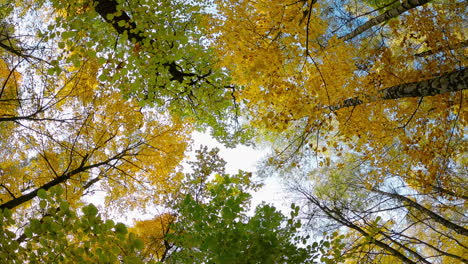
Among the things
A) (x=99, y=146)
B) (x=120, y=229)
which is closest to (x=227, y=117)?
(x=99, y=146)

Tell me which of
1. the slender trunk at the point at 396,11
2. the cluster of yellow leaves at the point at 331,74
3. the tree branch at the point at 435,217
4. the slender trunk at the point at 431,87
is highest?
the slender trunk at the point at 396,11

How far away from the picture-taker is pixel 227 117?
→ 8.11 m

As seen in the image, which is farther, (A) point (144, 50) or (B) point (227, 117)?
(B) point (227, 117)

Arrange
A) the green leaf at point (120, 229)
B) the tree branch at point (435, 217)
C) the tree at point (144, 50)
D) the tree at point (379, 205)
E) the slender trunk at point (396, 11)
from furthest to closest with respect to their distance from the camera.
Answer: the tree at point (379, 205) < the tree branch at point (435, 217) < the slender trunk at point (396, 11) < the tree at point (144, 50) < the green leaf at point (120, 229)

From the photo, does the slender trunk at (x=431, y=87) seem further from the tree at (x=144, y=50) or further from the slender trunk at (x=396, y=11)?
the tree at (x=144, y=50)

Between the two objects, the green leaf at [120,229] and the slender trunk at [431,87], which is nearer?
the green leaf at [120,229]

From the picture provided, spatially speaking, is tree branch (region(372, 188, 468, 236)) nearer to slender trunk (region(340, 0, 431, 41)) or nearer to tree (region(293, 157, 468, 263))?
tree (region(293, 157, 468, 263))

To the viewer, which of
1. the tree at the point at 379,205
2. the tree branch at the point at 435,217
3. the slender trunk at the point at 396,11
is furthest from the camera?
the tree at the point at 379,205

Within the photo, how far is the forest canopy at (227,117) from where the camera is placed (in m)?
2.49

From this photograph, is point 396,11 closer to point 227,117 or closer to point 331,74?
point 331,74

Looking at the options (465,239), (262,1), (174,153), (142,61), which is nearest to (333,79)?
(262,1)

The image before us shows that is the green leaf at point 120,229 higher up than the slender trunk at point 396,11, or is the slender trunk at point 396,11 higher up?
the slender trunk at point 396,11

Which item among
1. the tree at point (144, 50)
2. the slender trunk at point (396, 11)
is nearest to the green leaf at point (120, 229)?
the tree at point (144, 50)

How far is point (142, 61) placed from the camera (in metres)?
3.87
